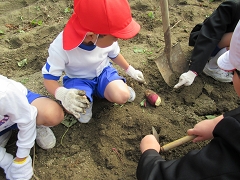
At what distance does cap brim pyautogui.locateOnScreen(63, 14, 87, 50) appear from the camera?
1.77 meters

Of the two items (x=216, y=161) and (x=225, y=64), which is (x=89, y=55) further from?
(x=216, y=161)

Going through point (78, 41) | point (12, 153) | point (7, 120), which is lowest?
point (12, 153)

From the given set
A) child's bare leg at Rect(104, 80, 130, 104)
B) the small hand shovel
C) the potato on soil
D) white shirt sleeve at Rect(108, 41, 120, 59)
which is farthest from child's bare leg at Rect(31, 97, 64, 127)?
the small hand shovel

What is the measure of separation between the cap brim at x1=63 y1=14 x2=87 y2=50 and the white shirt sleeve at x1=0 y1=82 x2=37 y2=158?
1.43 ft

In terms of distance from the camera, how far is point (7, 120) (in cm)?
183

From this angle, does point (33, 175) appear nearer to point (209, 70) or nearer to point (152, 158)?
point (152, 158)

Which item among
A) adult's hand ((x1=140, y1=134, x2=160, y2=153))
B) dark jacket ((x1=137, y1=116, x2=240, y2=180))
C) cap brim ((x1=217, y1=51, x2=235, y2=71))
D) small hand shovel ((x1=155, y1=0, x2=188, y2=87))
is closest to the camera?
dark jacket ((x1=137, y1=116, x2=240, y2=180))

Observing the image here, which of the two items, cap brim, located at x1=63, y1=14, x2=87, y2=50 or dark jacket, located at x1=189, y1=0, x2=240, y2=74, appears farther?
dark jacket, located at x1=189, y1=0, x2=240, y2=74

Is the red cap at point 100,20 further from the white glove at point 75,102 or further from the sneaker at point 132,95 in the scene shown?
the sneaker at point 132,95

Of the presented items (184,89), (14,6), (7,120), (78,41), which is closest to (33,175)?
(7,120)

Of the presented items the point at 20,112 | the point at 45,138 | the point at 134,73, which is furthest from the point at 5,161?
the point at 134,73

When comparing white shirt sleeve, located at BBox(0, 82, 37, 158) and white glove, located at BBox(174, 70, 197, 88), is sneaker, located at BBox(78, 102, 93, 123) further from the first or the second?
white glove, located at BBox(174, 70, 197, 88)

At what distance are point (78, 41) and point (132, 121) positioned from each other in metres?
0.83

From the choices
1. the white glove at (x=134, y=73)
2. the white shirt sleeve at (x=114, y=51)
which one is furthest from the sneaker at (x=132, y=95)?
the white shirt sleeve at (x=114, y=51)
